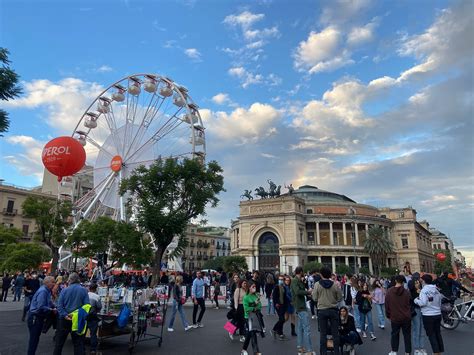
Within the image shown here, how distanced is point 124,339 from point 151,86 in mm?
29594

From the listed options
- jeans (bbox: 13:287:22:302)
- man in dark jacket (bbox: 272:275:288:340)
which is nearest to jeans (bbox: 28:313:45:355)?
man in dark jacket (bbox: 272:275:288:340)

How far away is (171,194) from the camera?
1079 inches

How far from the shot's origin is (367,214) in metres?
84.2

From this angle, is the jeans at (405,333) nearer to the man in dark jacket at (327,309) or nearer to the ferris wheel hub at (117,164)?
the man in dark jacket at (327,309)

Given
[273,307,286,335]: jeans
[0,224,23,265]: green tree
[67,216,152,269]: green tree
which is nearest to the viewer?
[273,307,286,335]: jeans

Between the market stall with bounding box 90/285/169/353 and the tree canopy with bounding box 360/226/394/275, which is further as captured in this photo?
the tree canopy with bounding box 360/226/394/275

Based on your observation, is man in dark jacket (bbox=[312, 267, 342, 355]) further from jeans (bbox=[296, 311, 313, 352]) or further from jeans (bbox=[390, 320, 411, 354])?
jeans (bbox=[390, 320, 411, 354])

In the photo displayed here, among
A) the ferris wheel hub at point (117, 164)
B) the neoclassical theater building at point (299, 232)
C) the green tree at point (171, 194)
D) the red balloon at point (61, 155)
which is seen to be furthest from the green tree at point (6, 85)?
the neoclassical theater building at point (299, 232)

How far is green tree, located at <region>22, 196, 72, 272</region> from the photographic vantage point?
27234 mm

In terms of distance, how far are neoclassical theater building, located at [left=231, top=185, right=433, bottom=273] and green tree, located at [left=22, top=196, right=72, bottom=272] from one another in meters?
49.8

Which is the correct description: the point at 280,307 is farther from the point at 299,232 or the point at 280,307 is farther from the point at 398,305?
the point at 299,232

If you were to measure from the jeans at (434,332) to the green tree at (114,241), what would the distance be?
2204 cm

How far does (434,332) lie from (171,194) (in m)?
21.5

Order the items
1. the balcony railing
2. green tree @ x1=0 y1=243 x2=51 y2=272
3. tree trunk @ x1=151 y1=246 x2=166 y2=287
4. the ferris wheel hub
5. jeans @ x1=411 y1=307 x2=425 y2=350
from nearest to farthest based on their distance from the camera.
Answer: jeans @ x1=411 y1=307 x2=425 y2=350 → tree trunk @ x1=151 y1=246 x2=166 y2=287 → green tree @ x1=0 y1=243 x2=51 y2=272 → the ferris wheel hub → the balcony railing
